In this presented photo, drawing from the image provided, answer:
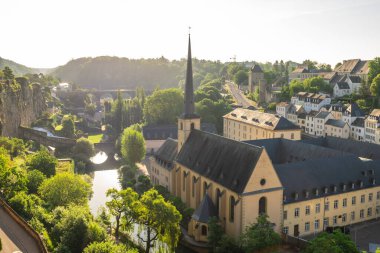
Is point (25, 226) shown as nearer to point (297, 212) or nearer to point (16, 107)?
point (297, 212)

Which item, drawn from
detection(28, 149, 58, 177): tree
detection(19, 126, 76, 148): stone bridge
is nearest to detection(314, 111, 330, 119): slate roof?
detection(19, 126, 76, 148): stone bridge

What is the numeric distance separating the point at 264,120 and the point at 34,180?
51121 millimetres

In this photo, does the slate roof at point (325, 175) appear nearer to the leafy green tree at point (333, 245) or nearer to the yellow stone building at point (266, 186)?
the yellow stone building at point (266, 186)

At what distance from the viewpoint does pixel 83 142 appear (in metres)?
92.1

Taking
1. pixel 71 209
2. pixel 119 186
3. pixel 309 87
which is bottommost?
pixel 119 186

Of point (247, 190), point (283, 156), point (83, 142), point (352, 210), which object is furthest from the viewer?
point (83, 142)

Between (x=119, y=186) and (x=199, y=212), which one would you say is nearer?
(x=199, y=212)

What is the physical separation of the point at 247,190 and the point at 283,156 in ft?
72.9

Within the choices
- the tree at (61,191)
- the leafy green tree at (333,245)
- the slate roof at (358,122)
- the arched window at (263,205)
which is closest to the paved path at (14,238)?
the tree at (61,191)

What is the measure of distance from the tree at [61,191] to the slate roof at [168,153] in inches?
752

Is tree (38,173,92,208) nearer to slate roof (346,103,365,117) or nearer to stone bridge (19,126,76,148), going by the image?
stone bridge (19,126,76,148)

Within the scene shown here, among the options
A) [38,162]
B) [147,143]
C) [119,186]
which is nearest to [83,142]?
[147,143]

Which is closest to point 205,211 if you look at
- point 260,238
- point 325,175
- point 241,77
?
point 260,238

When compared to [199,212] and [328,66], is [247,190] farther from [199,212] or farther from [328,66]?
[328,66]
